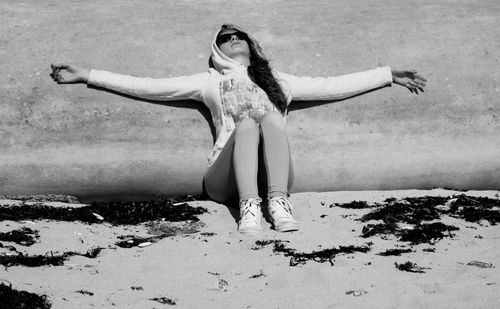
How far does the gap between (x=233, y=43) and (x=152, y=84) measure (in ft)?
1.94

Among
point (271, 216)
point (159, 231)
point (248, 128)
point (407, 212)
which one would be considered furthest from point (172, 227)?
point (407, 212)

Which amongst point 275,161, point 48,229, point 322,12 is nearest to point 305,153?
point 275,161

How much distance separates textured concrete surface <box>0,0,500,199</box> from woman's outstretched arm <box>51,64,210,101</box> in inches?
3.8

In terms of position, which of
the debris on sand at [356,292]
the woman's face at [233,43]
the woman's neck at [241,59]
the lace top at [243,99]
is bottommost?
the debris on sand at [356,292]

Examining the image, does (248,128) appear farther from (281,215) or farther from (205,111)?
(205,111)

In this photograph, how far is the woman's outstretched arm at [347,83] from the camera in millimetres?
5273

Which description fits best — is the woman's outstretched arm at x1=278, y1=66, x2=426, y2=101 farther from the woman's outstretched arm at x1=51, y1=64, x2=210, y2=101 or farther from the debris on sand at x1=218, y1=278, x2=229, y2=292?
the debris on sand at x1=218, y1=278, x2=229, y2=292

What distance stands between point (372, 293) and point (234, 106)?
6.40 ft

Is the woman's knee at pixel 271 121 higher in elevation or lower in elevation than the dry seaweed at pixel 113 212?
higher

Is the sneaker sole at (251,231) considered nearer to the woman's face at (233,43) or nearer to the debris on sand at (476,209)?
the debris on sand at (476,209)

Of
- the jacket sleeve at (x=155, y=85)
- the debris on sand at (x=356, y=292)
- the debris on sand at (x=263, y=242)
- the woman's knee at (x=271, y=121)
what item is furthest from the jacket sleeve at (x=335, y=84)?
the debris on sand at (x=356, y=292)

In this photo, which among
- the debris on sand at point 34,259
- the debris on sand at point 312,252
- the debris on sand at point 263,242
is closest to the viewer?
the debris on sand at point 34,259

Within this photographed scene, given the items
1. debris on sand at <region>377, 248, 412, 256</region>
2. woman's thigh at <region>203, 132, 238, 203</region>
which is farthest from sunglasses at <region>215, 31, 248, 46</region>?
debris on sand at <region>377, 248, 412, 256</region>

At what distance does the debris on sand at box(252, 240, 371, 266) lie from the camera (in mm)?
3828
